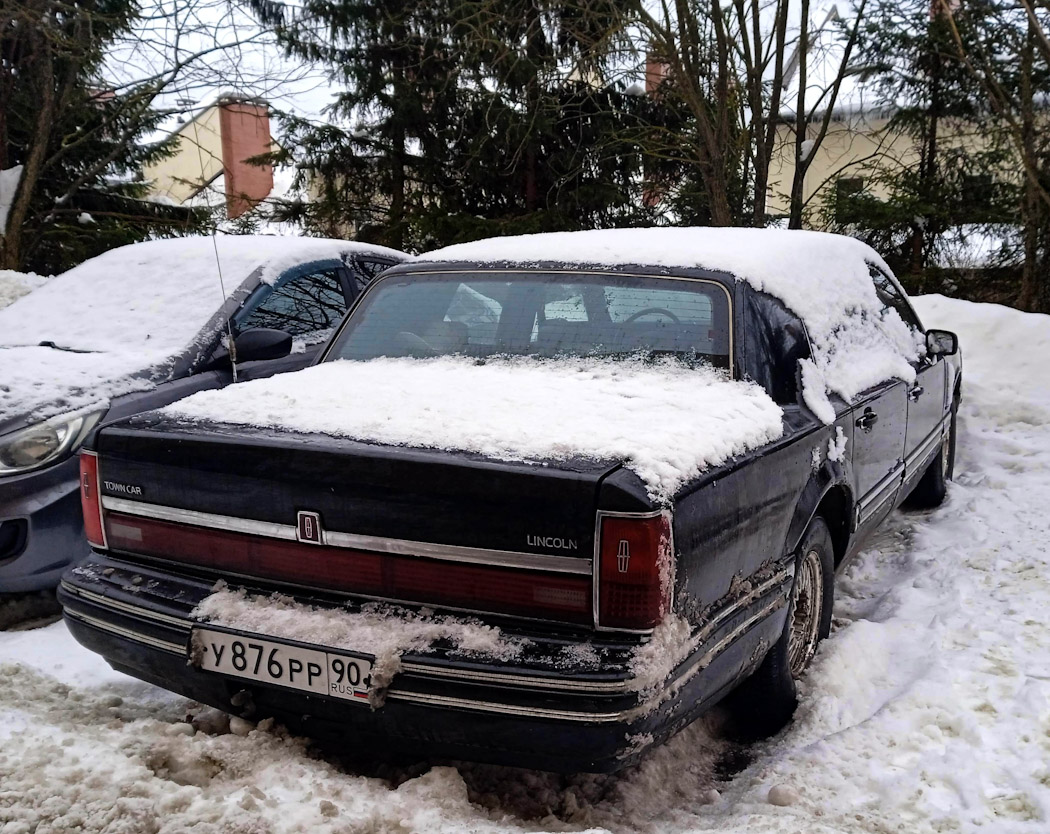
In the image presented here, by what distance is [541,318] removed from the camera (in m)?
3.45

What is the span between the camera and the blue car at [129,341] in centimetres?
365

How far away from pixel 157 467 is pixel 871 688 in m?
2.54

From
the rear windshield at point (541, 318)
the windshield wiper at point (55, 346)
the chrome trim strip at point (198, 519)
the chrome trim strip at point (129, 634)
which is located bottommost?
the chrome trim strip at point (129, 634)

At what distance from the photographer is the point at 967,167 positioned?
1298 cm

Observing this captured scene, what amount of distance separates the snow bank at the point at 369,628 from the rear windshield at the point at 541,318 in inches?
52.5

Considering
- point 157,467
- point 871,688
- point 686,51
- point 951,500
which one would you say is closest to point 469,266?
point 157,467

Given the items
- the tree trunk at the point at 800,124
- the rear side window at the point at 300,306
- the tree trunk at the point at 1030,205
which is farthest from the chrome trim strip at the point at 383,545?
the tree trunk at the point at 800,124

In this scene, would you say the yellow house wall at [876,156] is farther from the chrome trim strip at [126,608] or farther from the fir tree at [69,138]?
the chrome trim strip at [126,608]

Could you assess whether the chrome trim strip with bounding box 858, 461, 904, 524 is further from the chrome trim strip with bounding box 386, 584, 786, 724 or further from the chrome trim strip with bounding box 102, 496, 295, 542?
the chrome trim strip with bounding box 102, 496, 295, 542

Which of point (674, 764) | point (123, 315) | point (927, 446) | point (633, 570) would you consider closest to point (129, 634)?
point (633, 570)

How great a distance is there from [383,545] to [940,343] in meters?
3.79

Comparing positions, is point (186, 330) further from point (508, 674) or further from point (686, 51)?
point (686, 51)

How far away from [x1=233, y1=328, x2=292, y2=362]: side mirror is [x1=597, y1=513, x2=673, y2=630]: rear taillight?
2.85 meters

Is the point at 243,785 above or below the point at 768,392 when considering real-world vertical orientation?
below
